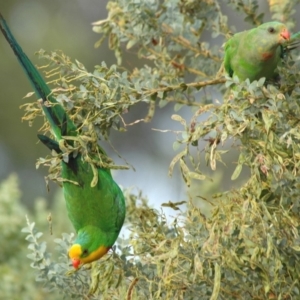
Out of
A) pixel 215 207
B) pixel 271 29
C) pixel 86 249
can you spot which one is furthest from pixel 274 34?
pixel 86 249

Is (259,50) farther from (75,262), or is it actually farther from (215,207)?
(75,262)

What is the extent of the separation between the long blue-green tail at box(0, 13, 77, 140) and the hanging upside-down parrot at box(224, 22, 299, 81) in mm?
392

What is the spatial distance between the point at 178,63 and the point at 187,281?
0.56 metres

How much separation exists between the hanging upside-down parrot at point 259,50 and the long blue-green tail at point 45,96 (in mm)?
392

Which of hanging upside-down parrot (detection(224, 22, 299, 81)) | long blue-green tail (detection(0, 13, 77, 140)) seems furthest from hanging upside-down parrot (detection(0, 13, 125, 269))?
hanging upside-down parrot (detection(224, 22, 299, 81))

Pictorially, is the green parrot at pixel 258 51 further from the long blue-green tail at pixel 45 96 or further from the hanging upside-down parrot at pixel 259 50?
the long blue-green tail at pixel 45 96

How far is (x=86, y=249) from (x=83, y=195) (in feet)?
0.33

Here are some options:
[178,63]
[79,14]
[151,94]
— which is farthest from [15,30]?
[151,94]

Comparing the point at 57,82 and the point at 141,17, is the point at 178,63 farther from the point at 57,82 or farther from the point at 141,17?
the point at 57,82

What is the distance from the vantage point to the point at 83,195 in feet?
3.99

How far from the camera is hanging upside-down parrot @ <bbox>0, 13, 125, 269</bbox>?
3.72 feet

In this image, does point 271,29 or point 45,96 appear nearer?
point 45,96

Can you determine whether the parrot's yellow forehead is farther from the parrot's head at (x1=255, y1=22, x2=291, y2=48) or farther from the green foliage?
the parrot's head at (x1=255, y1=22, x2=291, y2=48)

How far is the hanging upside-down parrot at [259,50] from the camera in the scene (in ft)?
4.12
